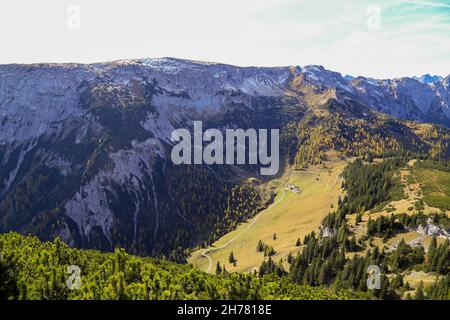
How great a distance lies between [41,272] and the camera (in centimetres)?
5409

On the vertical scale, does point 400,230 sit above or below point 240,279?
below

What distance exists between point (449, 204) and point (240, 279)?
5672 inches
